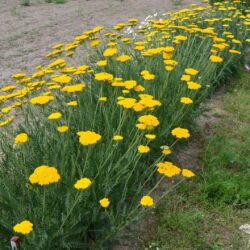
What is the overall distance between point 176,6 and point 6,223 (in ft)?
28.7

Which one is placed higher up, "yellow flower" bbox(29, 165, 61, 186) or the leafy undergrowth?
"yellow flower" bbox(29, 165, 61, 186)

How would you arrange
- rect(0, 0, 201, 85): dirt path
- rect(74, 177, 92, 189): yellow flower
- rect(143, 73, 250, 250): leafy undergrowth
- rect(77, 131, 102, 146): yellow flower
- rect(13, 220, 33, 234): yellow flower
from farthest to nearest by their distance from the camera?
rect(0, 0, 201, 85): dirt path < rect(143, 73, 250, 250): leafy undergrowth < rect(77, 131, 102, 146): yellow flower < rect(74, 177, 92, 189): yellow flower < rect(13, 220, 33, 234): yellow flower

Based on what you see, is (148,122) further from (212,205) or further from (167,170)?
(212,205)

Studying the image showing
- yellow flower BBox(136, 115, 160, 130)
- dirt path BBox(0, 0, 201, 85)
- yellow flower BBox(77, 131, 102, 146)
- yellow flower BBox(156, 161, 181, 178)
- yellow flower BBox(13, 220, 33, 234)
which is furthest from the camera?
dirt path BBox(0, 0, 201, 85)

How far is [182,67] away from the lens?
3.84 metres

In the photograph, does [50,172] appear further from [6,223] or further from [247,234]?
[247,234]

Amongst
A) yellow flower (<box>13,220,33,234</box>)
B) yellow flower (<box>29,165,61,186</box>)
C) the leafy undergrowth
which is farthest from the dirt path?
yellow flower (<box>13,220,33,234</box>)

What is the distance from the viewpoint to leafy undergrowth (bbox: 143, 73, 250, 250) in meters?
2.60

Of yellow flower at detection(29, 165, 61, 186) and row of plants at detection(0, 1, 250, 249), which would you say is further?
row of plants at detection(0, 1, 250, 249)

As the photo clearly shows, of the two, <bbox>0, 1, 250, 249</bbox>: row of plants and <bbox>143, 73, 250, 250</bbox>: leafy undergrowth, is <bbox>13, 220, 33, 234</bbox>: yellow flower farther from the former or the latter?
<bbox>143, 73, 250, 250</bbox>: leafy undergrowth

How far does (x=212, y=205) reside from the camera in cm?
293

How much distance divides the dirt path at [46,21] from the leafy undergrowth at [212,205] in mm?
2951

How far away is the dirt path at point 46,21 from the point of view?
20.1 feet

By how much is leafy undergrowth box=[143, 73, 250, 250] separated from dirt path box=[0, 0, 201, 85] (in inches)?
116
